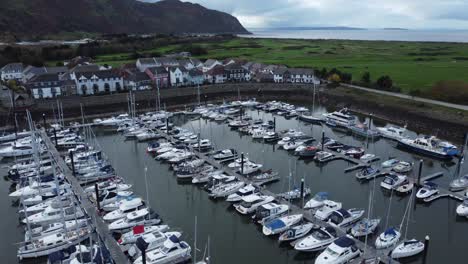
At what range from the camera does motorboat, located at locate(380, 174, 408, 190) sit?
3201 cm

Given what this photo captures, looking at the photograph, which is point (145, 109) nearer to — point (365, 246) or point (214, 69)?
point (214, 69)

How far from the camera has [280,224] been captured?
997 inches

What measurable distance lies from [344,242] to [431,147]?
82.6 feet

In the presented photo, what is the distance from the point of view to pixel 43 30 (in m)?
162

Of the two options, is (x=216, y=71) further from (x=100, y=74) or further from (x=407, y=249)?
(x=407, y=249)

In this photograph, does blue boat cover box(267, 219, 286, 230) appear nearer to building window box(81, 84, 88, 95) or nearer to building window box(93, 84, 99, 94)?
building window box(81, 84, 88, 95)

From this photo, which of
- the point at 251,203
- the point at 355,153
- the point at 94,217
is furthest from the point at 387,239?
the point at 94,217

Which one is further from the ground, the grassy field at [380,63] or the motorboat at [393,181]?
the grassy field at [380,63]

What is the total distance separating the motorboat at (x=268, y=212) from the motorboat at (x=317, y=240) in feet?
11.1

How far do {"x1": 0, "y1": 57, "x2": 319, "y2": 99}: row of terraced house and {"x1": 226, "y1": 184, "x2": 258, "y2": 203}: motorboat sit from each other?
49067 millimetres

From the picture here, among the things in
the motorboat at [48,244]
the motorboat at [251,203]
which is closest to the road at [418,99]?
the motorboat at [251,203]

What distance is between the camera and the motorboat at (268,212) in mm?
26812

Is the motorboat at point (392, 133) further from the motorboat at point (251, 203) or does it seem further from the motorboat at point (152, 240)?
→ the motorboat at point (152, 240)

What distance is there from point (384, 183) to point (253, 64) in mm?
66139
